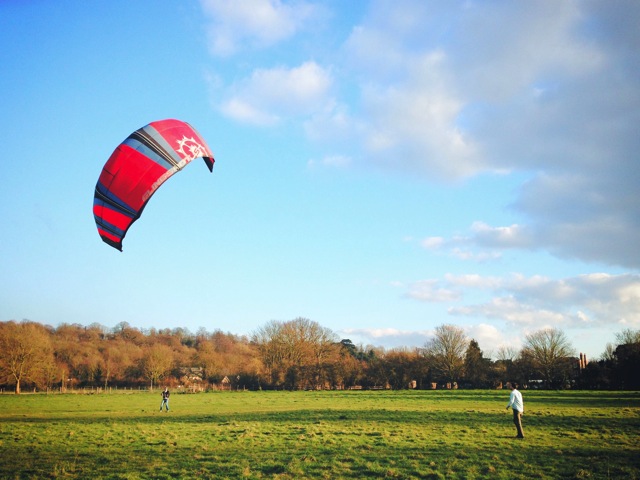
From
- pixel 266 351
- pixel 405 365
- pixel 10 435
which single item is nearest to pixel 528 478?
pixel 10 435

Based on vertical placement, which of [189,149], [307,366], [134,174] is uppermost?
[189,149]

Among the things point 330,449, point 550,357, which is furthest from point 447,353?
point 330,449

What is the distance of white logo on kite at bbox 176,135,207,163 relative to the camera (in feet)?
41.8

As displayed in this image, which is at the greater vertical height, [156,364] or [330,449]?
[330,449]

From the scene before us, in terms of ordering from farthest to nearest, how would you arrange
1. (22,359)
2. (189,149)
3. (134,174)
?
(22,359), (189,149), (134,174)

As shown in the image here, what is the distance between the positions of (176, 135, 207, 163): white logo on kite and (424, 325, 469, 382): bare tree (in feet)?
241

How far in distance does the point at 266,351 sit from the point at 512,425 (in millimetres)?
66816

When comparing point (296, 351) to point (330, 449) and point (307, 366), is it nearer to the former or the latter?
point (307, 366)

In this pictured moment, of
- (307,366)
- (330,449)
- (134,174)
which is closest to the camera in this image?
(134,174)

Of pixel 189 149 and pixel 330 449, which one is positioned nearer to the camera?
pixel 189 149

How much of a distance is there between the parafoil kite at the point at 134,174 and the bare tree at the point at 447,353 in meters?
74.1

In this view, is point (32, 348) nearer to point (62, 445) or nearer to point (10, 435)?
point (10, 435)

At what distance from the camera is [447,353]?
7938cm

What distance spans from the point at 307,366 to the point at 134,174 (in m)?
70.9
